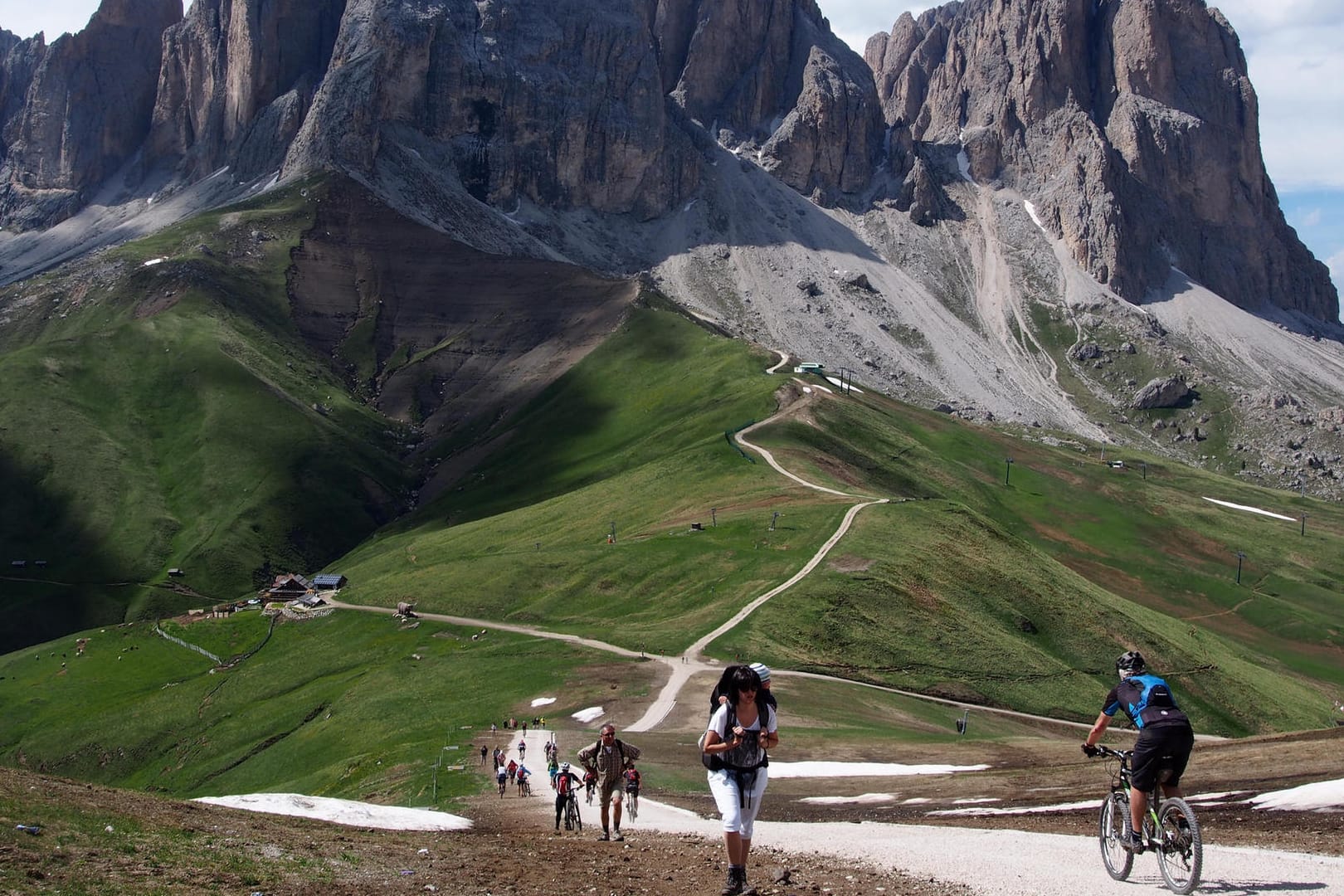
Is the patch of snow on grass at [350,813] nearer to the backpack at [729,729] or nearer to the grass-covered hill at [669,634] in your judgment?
the grass-covered hill at [669,634]

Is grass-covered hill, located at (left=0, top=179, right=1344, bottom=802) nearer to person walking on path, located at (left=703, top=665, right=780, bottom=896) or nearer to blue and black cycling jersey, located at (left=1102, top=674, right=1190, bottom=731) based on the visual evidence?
person walking on path, located at (left=703, top=665, right=780, bottom=896)

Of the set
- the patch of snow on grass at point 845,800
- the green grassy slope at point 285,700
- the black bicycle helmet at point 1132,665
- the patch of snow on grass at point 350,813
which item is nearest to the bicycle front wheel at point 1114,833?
the black bicycle helmet at point 1132,665

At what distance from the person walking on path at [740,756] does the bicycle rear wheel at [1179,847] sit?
20.5 ft

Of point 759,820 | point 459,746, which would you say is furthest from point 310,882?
point 459,746

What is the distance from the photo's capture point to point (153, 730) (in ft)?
328

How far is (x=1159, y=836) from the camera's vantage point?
1970cm

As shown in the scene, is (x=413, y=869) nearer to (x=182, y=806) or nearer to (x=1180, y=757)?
(x=182, y=806)

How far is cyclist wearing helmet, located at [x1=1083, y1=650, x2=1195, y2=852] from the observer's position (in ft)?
65.8

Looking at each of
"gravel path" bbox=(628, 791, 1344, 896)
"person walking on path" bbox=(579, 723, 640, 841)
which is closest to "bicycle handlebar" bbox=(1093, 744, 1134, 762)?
"gravel path" bbox=(628, 791, 1344, 896)

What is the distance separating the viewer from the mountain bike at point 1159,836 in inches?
742

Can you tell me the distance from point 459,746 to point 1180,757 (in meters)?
42.5

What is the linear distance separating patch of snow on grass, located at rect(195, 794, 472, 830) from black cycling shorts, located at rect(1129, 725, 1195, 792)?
58.5ft

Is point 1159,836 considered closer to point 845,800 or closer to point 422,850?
point 422,850

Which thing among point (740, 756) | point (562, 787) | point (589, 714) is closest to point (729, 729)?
point (740, 756)
